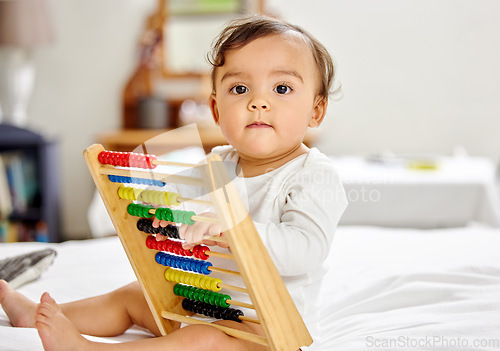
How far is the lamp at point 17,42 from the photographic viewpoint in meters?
3.04

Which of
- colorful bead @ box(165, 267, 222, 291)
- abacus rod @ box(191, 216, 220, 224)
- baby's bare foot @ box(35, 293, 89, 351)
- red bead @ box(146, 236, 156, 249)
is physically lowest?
baby's bare foot @ box(35, 293, 89, 351)

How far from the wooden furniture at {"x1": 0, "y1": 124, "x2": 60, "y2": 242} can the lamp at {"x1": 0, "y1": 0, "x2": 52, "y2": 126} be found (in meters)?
0.21

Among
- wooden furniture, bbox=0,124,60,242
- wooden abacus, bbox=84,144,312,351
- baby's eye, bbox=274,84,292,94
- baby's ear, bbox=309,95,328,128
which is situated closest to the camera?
wooden abacus, bbox=84,144,312,351

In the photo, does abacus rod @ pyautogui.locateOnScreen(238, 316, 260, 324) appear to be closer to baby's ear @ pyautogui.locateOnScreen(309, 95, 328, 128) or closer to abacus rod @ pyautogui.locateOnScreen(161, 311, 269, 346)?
abacus rod @ pyautogui.locateOnScreen(161, 311, 269, 346)

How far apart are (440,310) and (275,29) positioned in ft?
2.19

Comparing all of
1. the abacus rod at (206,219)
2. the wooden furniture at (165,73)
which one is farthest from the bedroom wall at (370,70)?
the abacus rod at (206,219)

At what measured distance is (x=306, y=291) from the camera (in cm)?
101

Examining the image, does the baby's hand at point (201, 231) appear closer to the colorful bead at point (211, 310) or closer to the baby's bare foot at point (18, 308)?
the colorful bead at point (211, 310)

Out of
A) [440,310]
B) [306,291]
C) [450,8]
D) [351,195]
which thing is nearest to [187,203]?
[306,291]

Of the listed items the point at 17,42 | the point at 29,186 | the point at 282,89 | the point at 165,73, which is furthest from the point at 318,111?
the point at 165,73

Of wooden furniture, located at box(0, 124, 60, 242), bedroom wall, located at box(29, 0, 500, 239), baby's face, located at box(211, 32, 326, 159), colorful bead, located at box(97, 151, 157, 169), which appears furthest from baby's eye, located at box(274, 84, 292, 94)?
bedroom wall, located at box(29, 0, 500, 239)

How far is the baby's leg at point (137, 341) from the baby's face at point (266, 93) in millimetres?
328

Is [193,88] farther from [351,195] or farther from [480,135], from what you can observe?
[480,135]

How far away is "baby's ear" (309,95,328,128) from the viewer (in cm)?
106
